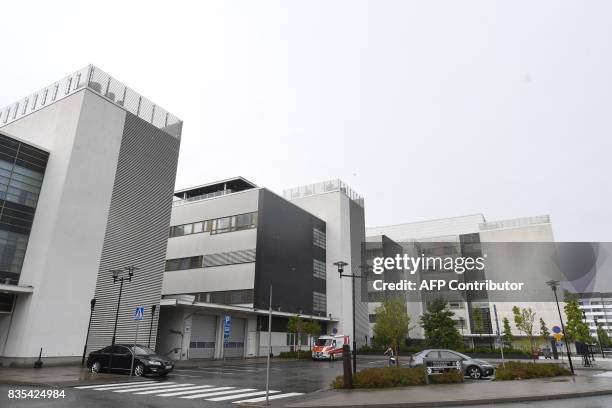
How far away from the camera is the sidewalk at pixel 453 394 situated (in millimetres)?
11797

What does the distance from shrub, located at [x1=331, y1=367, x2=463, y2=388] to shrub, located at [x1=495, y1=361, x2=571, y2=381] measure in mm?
2678

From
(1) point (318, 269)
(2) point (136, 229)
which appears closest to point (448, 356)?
(2) point (136, 229)

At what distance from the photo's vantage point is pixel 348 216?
5788cm

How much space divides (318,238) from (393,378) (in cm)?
3885

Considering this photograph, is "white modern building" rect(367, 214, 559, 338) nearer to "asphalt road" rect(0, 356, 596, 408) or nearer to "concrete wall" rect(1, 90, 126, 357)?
"concrete wall" rect(1, 90, 126, 357)

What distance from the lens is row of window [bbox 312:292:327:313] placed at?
51.2 meters

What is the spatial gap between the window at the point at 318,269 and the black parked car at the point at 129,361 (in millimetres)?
32825

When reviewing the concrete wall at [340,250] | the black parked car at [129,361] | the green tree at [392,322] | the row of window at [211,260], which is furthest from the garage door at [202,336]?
the concrete wall at [340,250]

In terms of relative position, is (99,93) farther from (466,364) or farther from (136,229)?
(466,364)

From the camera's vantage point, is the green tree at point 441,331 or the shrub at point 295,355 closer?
the shrub at point 295,355

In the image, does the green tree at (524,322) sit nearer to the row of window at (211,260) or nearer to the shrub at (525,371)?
the shrub at (525,371)

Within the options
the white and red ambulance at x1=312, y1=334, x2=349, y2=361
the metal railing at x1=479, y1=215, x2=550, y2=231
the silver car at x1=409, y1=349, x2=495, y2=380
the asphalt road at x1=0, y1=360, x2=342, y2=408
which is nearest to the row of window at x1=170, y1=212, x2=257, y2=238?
the white and red ambulance at x1=312, y1=334, x2=349, y2=361

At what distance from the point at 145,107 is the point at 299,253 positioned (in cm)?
2498

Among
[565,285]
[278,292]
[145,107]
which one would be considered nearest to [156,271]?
[145,107]
